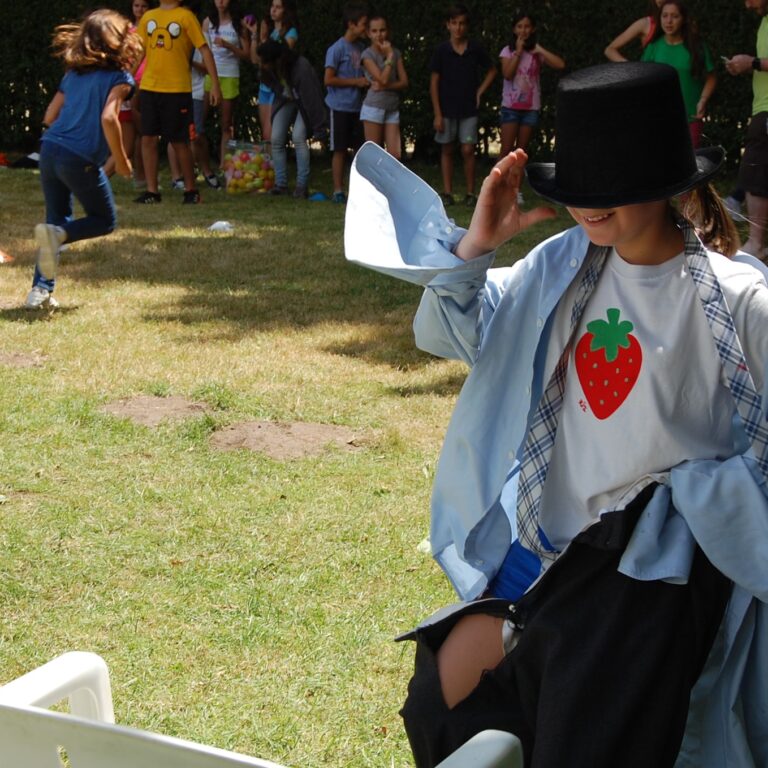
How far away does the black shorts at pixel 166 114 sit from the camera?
38.4ft

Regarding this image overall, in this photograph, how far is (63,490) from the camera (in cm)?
460

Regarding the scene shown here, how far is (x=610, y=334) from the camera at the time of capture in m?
2.34

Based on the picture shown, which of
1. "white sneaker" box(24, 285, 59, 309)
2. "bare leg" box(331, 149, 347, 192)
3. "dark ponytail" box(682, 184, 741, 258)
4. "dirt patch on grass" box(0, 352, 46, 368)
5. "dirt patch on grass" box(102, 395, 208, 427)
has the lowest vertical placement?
"dirt patch on grass" box(102, 395, 208, 427)

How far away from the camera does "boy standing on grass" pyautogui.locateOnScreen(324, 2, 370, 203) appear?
40.1 ft

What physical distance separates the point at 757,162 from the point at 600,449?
6469 millimetres

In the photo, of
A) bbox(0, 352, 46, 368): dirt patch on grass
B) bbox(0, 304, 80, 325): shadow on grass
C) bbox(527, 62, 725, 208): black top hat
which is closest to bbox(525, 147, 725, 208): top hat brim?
bbox(527, 62, 725, 208): black top hat

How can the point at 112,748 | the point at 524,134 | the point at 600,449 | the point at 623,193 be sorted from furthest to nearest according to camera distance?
the point at 524,134 → the point at 600,449 → the point at 623,193 → the point at 112,748

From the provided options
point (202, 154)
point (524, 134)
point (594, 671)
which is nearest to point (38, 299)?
point (594, 671)

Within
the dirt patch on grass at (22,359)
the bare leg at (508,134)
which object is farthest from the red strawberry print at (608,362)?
the bare leg at (508,134)

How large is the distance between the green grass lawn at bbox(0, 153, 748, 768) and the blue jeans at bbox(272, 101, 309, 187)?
15.4 feet

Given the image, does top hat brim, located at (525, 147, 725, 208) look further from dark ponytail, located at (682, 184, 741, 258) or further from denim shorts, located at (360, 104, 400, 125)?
denim shorts, located at (360, 104, 400, 125)

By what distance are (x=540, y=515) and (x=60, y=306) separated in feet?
18.8

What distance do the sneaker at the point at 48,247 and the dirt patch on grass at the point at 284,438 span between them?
2609mm

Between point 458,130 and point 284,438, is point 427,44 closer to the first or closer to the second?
point 458,130
